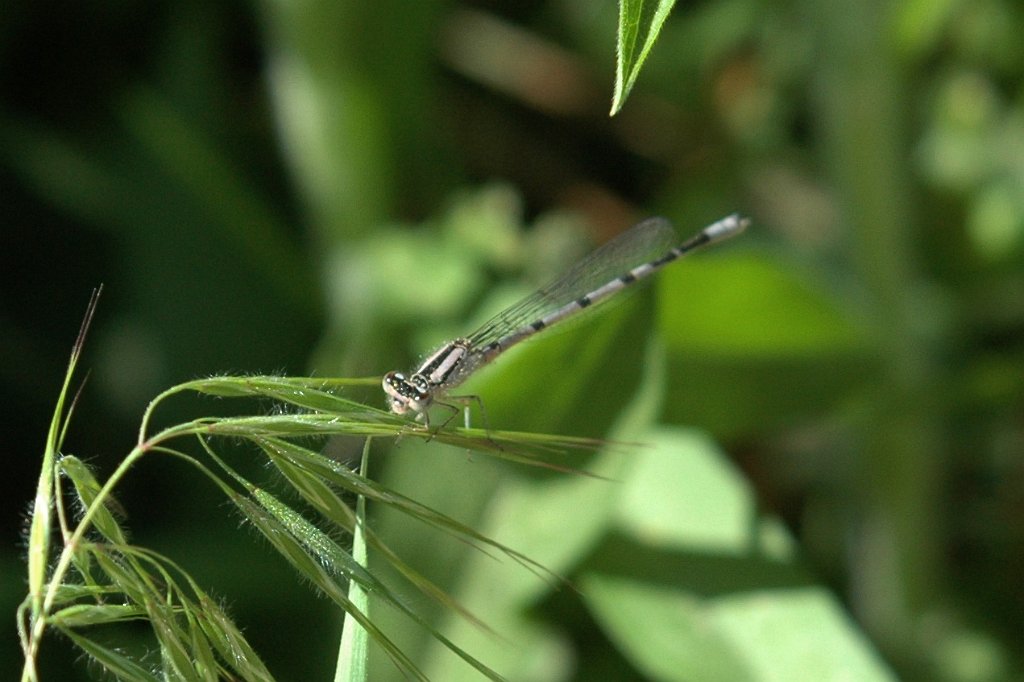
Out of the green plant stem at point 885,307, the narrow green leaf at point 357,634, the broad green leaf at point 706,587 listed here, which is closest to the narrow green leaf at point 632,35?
the narrow green leaf at point 357,634

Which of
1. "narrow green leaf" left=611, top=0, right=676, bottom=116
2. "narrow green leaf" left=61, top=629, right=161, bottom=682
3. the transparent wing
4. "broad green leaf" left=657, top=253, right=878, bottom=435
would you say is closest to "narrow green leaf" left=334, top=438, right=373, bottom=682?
"narrow green leaf" left=61, top=629, right=161, bottom=682

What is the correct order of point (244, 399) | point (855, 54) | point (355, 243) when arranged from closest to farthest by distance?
point (244, 399)
point (855, 54)
point (355, 243)

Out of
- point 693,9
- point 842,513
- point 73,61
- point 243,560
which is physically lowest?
point 243,560

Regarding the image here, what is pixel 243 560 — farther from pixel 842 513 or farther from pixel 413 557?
pixel 842 513

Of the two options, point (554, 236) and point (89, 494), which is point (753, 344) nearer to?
point (554, 236)

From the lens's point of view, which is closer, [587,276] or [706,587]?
[706,587]

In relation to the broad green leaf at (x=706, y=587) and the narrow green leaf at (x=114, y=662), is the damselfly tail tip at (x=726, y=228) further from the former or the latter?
the narrow green leaf at (x=114, y=662)

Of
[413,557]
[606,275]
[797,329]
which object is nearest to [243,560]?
[413,557]

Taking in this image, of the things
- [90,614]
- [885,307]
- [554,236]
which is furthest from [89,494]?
[554,236]
